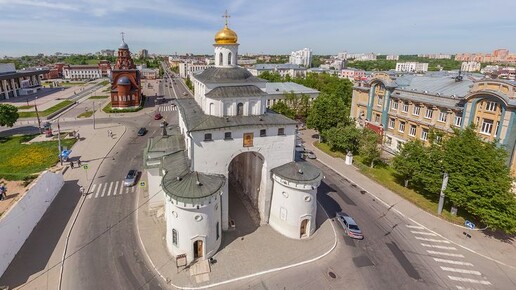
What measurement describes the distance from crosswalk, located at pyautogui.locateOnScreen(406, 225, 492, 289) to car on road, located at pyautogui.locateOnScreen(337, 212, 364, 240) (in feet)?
20.2

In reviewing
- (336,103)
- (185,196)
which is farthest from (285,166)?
(336,103)

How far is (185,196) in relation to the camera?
77.8 feet

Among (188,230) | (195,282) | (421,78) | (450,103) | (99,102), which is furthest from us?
(99,102)

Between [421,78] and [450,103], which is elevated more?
[421,78]

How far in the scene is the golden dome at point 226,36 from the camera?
3119 centimetres

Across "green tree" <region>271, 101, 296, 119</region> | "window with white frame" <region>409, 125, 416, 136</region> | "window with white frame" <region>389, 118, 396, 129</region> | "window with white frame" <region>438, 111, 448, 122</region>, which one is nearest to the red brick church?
"green tree" <region>271, 101, 296, 119</region>

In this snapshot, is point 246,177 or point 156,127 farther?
point 156,127

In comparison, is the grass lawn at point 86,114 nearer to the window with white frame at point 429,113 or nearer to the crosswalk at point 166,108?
the crosswalk at point 166,108

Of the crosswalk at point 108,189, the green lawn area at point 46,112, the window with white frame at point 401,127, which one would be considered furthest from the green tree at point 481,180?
the green lawn area at point 46,112

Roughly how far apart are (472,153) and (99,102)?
352ft

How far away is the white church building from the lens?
24953mm

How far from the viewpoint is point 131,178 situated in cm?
3988

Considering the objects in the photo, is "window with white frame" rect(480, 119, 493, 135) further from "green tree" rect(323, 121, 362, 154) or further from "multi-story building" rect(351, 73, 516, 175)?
Answer: "green tree" rect(323, 121, 362, 154)

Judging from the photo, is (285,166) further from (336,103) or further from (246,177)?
(336,103)
